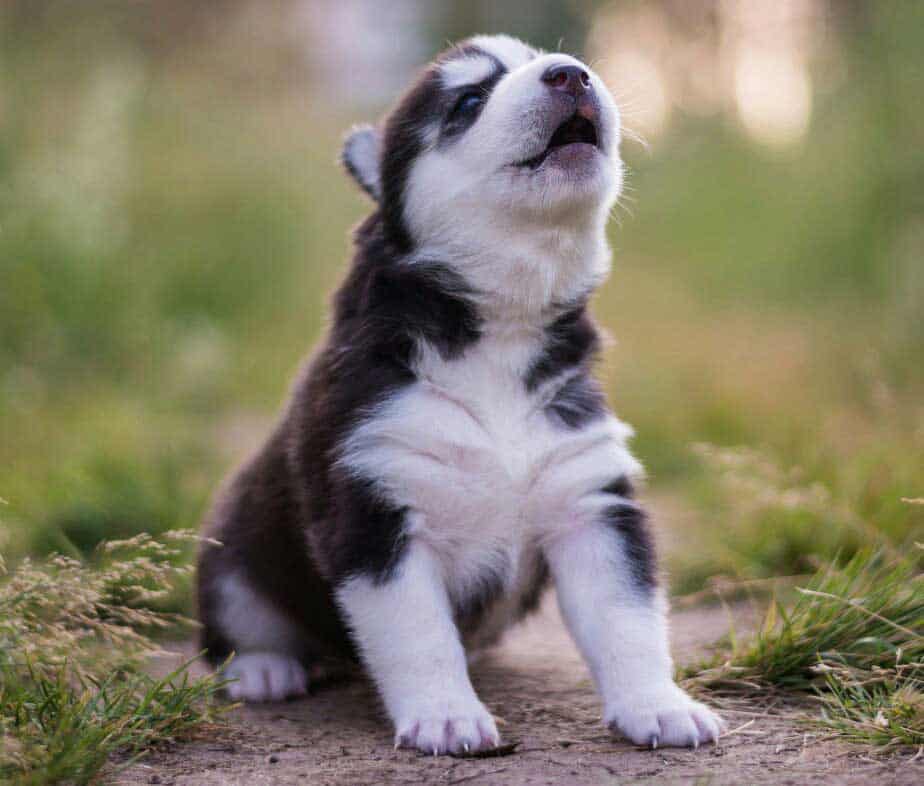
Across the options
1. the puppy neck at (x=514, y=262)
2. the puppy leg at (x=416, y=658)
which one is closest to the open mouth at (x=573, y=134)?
the puppy neck at (x=514, y=262)

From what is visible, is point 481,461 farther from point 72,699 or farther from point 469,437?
point 72,699

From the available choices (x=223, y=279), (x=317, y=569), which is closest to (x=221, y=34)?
(x=223, y=279)

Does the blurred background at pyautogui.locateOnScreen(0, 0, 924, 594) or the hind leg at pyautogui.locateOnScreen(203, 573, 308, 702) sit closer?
A: the hind leg at pyautogui.locateOnScreen(203, 573, 308, 702)

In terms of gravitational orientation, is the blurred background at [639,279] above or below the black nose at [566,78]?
below

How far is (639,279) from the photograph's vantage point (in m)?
10.1

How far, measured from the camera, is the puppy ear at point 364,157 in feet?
10.9

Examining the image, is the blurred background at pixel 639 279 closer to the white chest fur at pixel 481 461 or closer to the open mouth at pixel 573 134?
the open mouth at pixel 573 134

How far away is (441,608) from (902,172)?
5.53 meters

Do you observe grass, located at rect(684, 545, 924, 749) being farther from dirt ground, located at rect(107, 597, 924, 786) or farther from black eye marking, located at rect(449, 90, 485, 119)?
black eye marking, located at rect(449, 90, 485, 119)

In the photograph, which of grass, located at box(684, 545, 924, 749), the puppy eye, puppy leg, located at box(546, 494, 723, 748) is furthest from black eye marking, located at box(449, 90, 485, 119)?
grass, located at box(684, 545, 924, 749)

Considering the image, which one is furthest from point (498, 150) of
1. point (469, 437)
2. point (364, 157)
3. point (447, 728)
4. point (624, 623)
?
point (447, 728)

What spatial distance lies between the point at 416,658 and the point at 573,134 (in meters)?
1.32

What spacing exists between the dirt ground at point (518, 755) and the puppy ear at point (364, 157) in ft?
4.50

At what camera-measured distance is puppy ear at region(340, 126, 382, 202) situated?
3316mm
